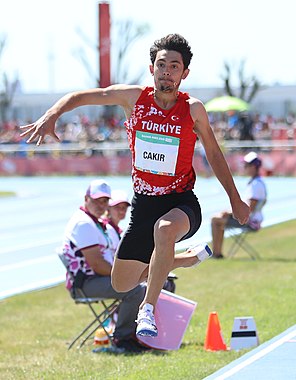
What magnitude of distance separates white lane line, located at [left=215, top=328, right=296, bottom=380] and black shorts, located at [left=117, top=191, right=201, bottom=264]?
0.90 metres

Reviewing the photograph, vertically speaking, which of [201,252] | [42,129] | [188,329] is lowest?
[188,329]

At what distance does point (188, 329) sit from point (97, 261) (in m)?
1.26

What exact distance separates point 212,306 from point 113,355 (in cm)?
265

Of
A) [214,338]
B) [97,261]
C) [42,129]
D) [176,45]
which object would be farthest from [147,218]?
[97,261]

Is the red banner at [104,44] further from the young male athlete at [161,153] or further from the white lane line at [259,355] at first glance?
the young male athlete at [161,153]

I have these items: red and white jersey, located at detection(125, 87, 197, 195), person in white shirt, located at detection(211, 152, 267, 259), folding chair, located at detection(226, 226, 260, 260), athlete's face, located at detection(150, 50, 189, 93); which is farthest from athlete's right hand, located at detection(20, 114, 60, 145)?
folding chair, located at detection(226, 226, 260, 260)

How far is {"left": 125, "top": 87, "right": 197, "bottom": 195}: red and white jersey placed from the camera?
22.2 ft

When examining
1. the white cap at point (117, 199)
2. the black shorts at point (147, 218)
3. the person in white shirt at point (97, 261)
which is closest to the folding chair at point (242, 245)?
the white cap at point (117, 199)

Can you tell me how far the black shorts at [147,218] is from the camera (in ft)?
22.6

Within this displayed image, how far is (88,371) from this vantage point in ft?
25.7

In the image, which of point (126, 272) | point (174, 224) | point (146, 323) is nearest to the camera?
point (146, 323)

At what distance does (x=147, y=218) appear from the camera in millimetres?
6949

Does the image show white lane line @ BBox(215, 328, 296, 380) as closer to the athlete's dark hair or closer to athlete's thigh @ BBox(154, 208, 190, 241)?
athlete's thigh @ BBox(154, 208, 190, 241)

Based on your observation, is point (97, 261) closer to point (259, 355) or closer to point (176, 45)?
point (259, 355)
